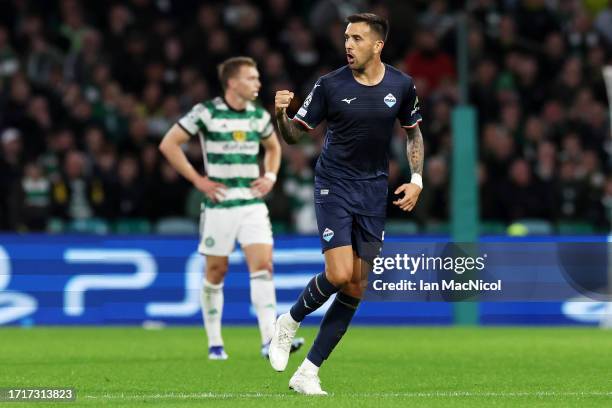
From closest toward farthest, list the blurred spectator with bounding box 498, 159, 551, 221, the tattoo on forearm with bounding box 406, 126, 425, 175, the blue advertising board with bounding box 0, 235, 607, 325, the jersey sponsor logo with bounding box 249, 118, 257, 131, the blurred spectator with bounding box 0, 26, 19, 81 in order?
the tattoo on forearm with bounding box 406, 126, 425, 175 → the jersey sponsor logo with bounding box 249, 118, 257, 131 → the blue advertising board with bounding box 0, 235, 607, 325 → the blurred spectator with bounding box 498, 159, 551, 221 → the blurred spectator with bounding box 0, 26, 19, 81

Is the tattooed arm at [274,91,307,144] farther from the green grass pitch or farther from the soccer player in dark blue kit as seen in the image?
the green grass pitch

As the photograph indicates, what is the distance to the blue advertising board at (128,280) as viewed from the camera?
655 inches

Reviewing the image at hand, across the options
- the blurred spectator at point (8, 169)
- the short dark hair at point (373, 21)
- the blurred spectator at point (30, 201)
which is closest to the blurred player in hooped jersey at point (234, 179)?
the short dark hair at point (373, 21)

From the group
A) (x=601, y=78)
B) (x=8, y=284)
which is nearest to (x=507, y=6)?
(x=601, y=78)

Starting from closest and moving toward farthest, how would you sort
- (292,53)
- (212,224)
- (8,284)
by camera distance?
(212,224) < (8,284) < (292,53)

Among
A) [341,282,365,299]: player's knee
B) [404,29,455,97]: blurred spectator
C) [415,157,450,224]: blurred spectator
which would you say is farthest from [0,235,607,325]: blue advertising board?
[341,282,365,299]: player's knee

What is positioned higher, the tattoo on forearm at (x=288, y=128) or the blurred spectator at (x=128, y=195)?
the tattoo on forearm at (x=288, y=128)

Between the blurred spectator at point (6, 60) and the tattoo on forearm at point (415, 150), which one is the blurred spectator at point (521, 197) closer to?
the blurred spectator at point (6, 60)

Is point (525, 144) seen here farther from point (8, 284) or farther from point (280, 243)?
point (8, 284)

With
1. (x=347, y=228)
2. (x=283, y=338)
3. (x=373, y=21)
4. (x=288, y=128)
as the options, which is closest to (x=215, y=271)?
(x=283, y=338)

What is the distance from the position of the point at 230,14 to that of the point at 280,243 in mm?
4939

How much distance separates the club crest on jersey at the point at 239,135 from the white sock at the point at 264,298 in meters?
1.06

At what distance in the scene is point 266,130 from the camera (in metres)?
12.4

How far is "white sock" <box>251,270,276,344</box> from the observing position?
1216cm
